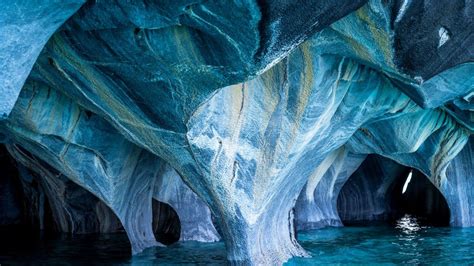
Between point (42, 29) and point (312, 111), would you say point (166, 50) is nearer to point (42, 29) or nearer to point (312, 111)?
point (42, 29)

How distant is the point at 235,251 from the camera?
8.89 m

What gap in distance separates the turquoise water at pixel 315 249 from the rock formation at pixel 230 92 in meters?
0.78

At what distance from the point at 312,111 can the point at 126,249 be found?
607cm

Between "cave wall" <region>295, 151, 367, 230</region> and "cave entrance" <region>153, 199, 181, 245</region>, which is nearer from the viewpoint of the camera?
"cave entrance" <region>153, 199, 181, 245</region>

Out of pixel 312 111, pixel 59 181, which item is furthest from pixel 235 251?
pixel 59 181

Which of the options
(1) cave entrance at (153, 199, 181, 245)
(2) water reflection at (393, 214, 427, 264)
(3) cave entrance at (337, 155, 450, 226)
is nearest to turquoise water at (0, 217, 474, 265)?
(2) water reflection at (393, 214, 427, 264)

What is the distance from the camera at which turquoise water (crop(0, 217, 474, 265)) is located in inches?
432

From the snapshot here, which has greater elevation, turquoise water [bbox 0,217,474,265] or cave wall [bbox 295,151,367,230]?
cave wall [bbox 295,151,367,230]

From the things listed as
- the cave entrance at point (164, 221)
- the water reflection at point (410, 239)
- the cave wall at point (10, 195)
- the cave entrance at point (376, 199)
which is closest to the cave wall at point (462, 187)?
the water reflection at point (410, 239)

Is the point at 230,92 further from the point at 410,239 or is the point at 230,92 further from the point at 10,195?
the point at 10,195

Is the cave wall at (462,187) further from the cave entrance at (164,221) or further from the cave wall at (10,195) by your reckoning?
the cave wall at (10,195)

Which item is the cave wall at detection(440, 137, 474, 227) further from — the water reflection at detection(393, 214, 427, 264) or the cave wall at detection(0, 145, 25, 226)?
the cave wall at detection(0, 145, 25, 226)

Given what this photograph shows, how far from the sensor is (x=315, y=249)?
11992 millimetres

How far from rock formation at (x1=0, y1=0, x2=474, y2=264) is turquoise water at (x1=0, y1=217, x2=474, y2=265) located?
775 millimetres
